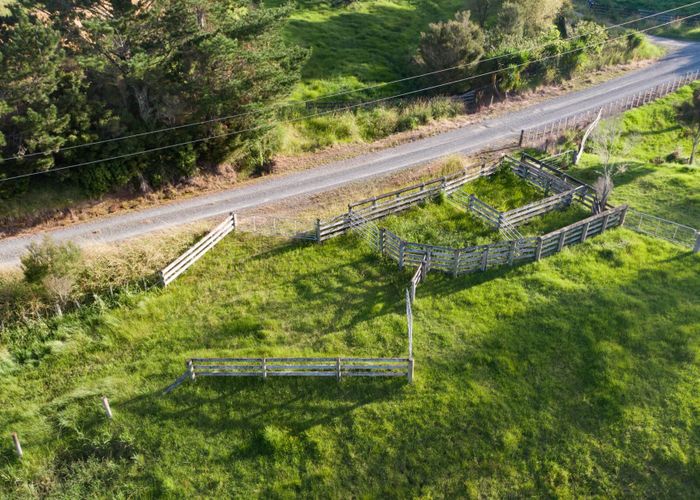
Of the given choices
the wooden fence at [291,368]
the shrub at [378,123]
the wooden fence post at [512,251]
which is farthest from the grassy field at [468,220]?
the shrub at [378,123]

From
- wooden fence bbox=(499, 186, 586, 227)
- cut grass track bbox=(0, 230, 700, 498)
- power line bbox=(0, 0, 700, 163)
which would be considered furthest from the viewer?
power line bbox=(0, 0, 700, 163)

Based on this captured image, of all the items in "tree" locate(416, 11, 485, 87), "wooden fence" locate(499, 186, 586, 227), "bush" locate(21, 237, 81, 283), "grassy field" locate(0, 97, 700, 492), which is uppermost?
"tree" locate(416, 11, 485, 87)

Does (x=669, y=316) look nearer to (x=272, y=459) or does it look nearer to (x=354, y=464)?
(x=354, y=464)

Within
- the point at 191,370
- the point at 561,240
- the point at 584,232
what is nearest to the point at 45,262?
the point at 191,370

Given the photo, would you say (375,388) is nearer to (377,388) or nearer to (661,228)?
(377,388)

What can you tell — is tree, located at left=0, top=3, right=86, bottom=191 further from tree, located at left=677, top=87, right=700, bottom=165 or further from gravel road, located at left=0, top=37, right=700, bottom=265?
tree, located at left=677, top=87, right=700, bottom=165

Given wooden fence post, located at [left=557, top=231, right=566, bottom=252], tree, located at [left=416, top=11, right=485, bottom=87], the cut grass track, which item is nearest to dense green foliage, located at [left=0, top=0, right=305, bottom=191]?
the cut grass track

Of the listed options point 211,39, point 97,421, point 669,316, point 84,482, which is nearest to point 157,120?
point 211,39
